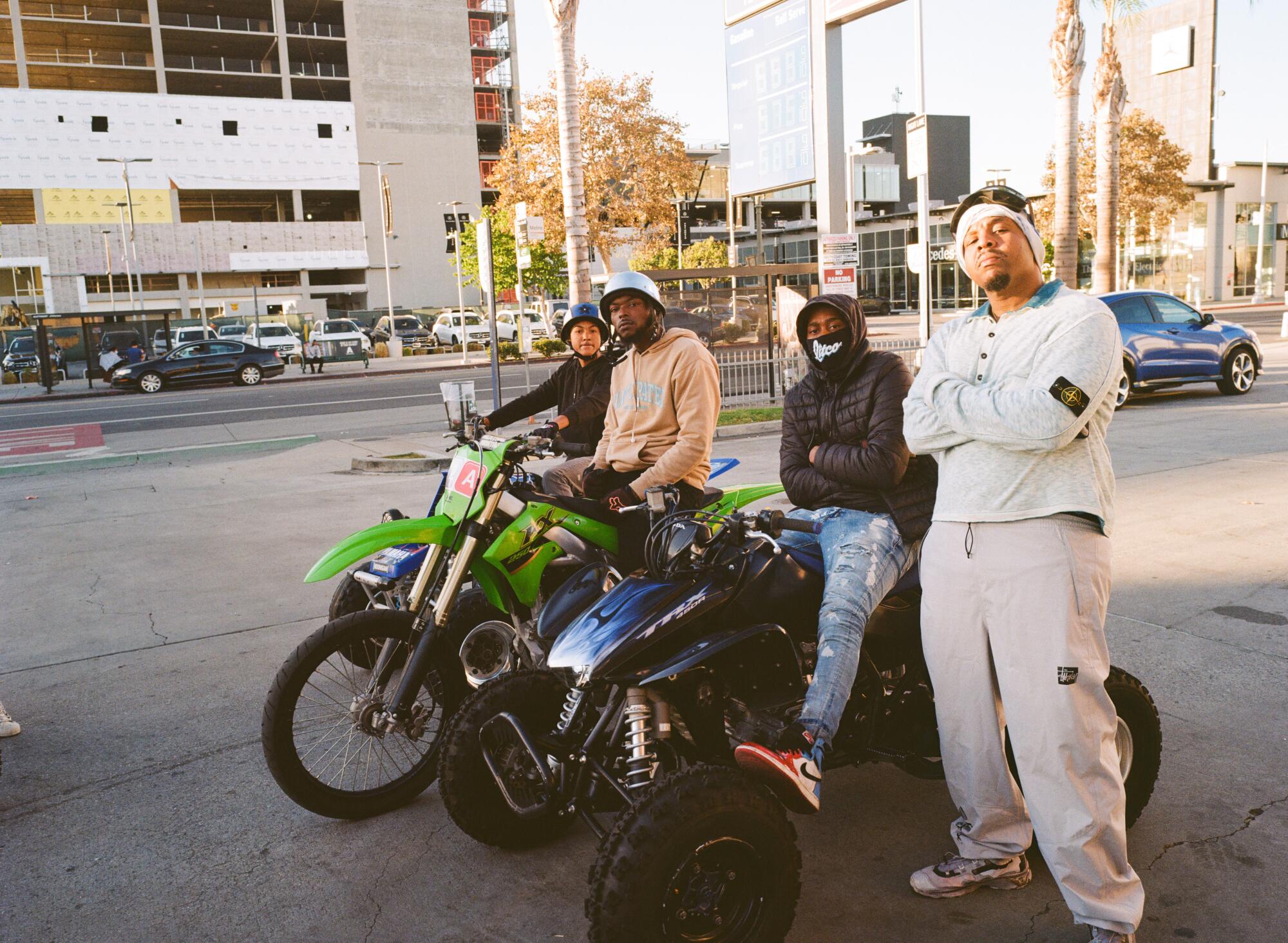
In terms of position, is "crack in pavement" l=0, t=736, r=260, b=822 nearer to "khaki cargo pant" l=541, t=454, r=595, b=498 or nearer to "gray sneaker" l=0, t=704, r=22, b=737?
"gray sneaker" l=0, t=704, r=22, b=737

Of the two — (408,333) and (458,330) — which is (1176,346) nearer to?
(458,330)

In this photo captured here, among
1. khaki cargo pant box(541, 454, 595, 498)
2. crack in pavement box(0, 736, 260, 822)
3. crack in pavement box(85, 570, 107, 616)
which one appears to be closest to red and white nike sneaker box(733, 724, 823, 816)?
khaki cargo pant box(541, 454, 595, 498)

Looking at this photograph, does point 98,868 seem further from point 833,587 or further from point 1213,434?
point 1213,434

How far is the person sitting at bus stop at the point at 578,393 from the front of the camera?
5.44 metres

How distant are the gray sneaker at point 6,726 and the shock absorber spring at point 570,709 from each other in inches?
120

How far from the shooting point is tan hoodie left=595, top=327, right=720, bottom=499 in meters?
4.45

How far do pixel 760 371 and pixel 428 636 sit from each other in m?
14.4

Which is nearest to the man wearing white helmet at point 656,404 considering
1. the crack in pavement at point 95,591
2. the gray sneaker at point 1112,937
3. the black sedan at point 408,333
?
the gray sneaker at point 1112,937

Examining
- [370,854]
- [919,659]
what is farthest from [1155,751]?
[370,854]

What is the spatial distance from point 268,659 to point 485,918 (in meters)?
2.97

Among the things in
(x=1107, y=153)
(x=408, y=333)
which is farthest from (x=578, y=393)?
(x=408, y=333)

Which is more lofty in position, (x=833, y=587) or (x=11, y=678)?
(x=833, y=587)

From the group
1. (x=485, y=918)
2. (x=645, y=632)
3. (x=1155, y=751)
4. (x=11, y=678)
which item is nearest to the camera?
(x=645, y=632)

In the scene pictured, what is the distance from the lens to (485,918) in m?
3.13
